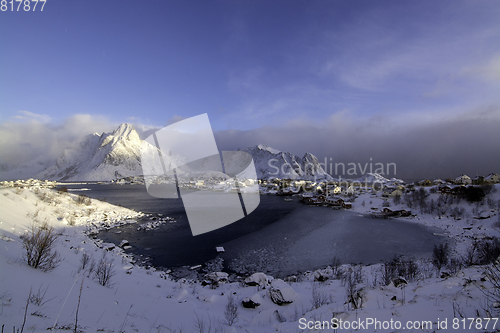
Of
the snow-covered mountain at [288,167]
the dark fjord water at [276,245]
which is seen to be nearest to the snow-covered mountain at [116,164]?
the snow-covered mountain at [288,167]

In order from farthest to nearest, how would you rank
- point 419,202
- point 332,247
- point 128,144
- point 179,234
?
point 128,144
point 419,202
point 179,234
point 332,247

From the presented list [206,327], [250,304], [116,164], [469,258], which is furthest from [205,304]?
[116,164]

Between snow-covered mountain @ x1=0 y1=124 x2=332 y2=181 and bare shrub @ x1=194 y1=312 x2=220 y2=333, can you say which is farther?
snow-covered mountain @ x1=0 y1=124 x2=332 y2=181

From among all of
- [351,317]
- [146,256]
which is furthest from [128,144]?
[351,317]

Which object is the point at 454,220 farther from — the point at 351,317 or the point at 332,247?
the point at 351,317

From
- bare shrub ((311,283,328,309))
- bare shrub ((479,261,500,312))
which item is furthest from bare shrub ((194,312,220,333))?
bare shrub ((479,261,500,312))

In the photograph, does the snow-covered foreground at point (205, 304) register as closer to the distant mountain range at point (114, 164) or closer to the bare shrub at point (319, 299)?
the bare shrub at point (319, 299)

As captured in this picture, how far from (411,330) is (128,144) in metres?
203

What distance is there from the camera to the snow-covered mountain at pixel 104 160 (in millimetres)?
141750

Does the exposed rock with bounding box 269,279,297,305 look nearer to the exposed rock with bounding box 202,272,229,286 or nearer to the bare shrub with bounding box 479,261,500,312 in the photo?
the exposed rock with bounding box 202,272,229,286

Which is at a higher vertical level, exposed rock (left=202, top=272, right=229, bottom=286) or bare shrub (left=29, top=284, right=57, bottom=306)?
bare shrub (left=29, top=284, right=57, bottom=306)

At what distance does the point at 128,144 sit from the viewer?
571 ft

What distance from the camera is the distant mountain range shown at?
474 ft

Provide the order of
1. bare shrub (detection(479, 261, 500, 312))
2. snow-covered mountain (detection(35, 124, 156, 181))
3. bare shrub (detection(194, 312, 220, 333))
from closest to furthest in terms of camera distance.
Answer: bare shrub (detection(479, 261, 500, 312))
bare shrub (detection(194, 312, 220, 333))
snow-covered mountain (detection(35, 124, 156, 181))
